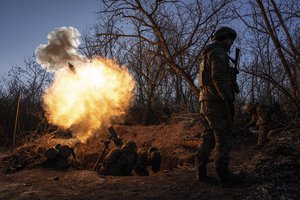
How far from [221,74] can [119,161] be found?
363cm

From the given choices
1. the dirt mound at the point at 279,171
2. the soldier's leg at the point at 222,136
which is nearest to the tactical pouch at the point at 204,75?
the soldier's leg at the point at 222,136

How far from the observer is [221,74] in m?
4.22

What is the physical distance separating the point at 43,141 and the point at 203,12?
8.16 m

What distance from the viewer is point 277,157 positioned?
539cm

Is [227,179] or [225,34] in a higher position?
[225,34]

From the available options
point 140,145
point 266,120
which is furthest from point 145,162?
point 266,120

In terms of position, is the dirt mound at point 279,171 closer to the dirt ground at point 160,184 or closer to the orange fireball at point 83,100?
the dirt ground at point 160,184

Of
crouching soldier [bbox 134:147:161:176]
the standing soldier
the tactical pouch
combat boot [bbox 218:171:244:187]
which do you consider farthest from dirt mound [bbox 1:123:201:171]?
the tactical pouch

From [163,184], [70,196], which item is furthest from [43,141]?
[163,184]

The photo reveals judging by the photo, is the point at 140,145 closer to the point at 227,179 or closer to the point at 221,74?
the point at 227,179

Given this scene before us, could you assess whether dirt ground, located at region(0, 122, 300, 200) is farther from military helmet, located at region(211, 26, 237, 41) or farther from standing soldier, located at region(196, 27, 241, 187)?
military helmet, located at region(211, 26, 237, 41)

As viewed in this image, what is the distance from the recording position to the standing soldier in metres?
4.21

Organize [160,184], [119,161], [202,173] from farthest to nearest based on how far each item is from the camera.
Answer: [119,161] → [160,184] → [202,173]

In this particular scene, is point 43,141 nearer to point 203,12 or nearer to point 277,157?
point 277,157
